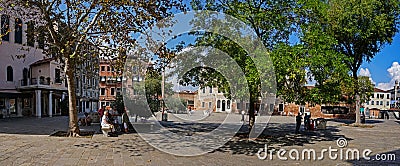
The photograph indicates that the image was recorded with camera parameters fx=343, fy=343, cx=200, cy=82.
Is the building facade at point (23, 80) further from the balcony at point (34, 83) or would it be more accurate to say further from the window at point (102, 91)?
the window at point (102, 91)

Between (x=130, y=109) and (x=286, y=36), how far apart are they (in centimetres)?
871

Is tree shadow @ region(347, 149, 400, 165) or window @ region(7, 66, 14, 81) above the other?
window @ region(7, 66, 14, 81)

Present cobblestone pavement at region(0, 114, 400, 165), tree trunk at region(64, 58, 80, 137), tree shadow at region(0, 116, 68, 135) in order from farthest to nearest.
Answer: tree shadow at region(0, 116, 68, 135) → tree trunk at region(64, 58, 80, 137) → cobblestone pavement at region(0, 114, 400, 165)

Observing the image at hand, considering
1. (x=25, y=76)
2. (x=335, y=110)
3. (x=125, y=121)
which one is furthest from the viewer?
(x=335, y=110)

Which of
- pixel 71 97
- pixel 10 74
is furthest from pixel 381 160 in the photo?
pixel 10 74

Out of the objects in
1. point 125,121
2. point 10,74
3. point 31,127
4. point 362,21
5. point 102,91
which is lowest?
point 31,127

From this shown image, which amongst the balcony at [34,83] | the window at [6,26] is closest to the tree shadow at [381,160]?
the window at [6,26]

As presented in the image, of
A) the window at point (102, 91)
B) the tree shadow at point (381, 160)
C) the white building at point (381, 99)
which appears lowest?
the white building at point (381, 99)

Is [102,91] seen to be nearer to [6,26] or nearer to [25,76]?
[25,76]

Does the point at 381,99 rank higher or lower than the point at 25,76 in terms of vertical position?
lower

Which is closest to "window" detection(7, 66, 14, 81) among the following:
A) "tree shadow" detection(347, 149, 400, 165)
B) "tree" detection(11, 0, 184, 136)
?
"tree" detection(11, 0, 184, 136)

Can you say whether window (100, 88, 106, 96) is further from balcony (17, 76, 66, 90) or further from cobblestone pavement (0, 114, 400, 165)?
cobblestone pavement (0, 114, 400, 165)

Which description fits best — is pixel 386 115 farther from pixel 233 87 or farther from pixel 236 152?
pixel 236 152

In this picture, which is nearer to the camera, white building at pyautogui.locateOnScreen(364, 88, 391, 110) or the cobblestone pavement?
the cobblestone pavement
